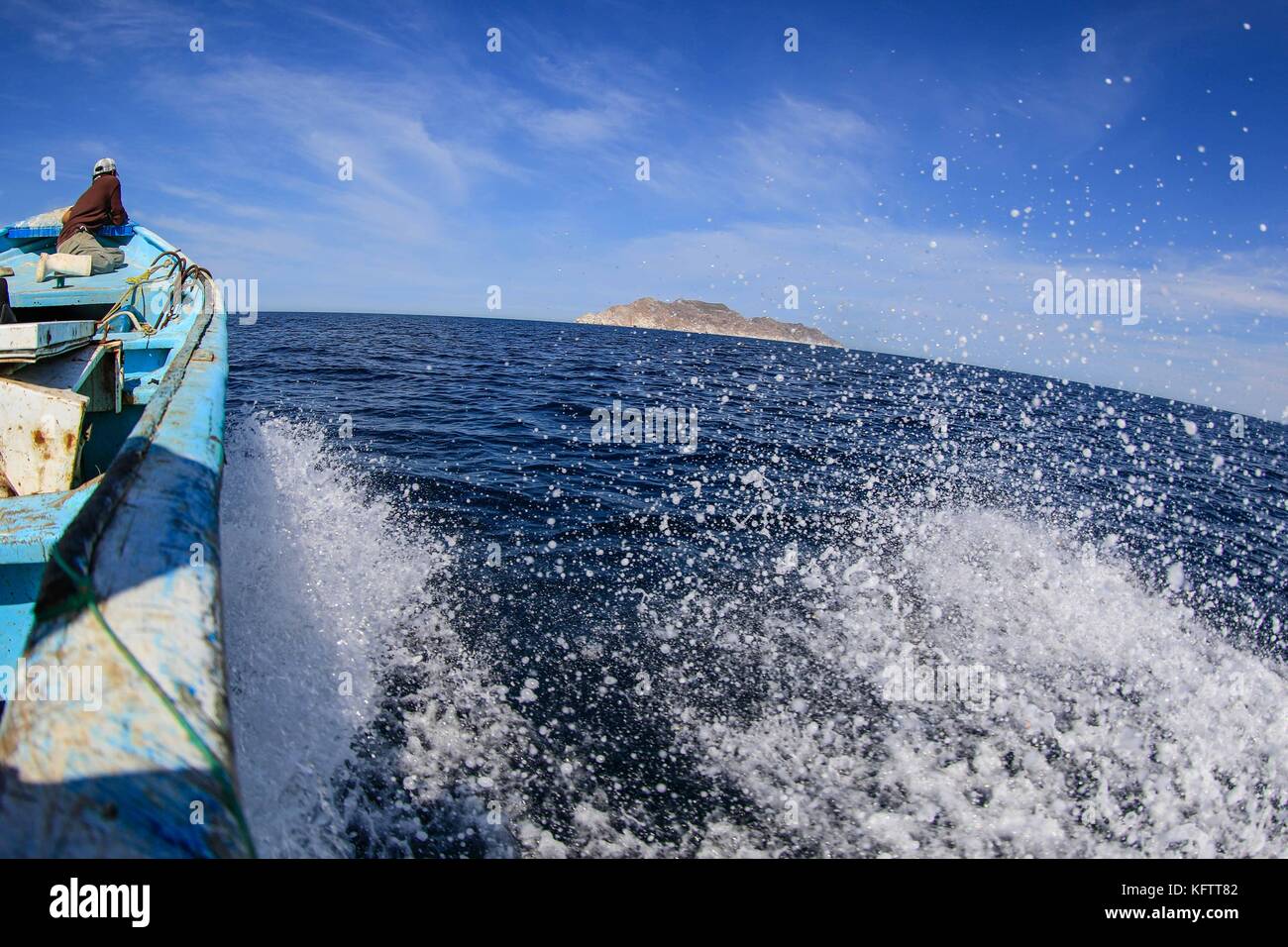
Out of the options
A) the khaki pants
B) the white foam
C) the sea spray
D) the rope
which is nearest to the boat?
the sea spray

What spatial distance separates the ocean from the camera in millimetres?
3826

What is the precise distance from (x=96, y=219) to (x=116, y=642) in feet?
42.1

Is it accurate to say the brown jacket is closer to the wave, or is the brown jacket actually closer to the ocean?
the ocean

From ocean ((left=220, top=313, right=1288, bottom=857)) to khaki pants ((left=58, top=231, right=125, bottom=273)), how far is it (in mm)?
3187

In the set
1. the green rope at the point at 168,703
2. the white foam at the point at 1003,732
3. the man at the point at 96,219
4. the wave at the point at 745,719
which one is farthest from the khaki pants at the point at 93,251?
the white foam at the point at 1003,732

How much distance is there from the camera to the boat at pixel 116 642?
135 centimetres

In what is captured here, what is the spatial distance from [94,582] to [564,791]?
2996 millimetres

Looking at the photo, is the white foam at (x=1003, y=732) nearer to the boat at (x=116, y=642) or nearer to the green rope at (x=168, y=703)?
the green rope at (x=168, y=703)

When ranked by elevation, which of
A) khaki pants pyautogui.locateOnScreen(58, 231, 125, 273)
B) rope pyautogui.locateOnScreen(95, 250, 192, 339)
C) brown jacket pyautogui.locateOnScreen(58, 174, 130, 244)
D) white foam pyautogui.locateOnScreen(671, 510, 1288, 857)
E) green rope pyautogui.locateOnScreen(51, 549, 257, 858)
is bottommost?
white foam pyautogui.locateOnScreen(671, 510, 1288, 857)

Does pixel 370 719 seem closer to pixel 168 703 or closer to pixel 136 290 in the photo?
pixel 168 703

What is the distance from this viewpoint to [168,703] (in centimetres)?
160

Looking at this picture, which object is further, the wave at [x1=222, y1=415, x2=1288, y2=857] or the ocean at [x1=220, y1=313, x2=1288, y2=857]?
the ocean at [x1=220, y1=313, x2=1288, y2=857]
